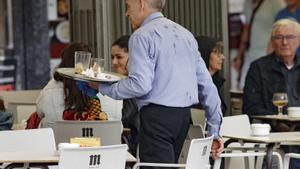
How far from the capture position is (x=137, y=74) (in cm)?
528

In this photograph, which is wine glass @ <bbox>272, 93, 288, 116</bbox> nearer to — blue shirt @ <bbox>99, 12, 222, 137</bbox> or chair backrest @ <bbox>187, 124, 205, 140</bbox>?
chair backrest @ <bbox>187, 124, 205, 140</bbox>

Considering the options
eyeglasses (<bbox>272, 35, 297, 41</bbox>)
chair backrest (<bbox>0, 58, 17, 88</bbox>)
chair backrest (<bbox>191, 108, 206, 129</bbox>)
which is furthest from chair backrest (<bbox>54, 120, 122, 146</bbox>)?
chair backrest (<bbox>0, 58, 17, 88</bbox>)

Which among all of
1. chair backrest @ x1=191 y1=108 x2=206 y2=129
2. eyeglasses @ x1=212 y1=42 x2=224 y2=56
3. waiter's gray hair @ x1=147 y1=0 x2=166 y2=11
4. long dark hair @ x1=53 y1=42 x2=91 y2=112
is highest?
waiter's gray hair @ x1=147 y1=0 x2=166 y2=11

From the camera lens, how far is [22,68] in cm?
1164

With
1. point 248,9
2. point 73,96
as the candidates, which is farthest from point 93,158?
point 248,9

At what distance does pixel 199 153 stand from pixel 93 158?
30.6 inches

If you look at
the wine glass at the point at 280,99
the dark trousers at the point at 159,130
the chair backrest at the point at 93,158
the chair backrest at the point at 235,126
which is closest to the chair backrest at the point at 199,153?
the dark trousers at the point at 159,130

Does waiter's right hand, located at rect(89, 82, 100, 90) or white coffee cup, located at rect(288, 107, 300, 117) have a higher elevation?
waiter's right hand, located at rect(89, 82, 100, 90)

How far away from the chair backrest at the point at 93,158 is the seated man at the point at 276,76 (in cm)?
365

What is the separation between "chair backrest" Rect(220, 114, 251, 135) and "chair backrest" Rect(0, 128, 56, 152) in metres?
1.49

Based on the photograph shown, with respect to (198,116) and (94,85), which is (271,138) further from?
(94,85)

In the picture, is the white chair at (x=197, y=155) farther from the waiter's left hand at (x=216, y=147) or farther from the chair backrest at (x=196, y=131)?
the chair backrest at (x=196, y=131)

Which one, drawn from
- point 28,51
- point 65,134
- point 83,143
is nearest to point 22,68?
point 28,51

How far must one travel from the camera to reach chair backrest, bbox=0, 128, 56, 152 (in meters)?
5.96
